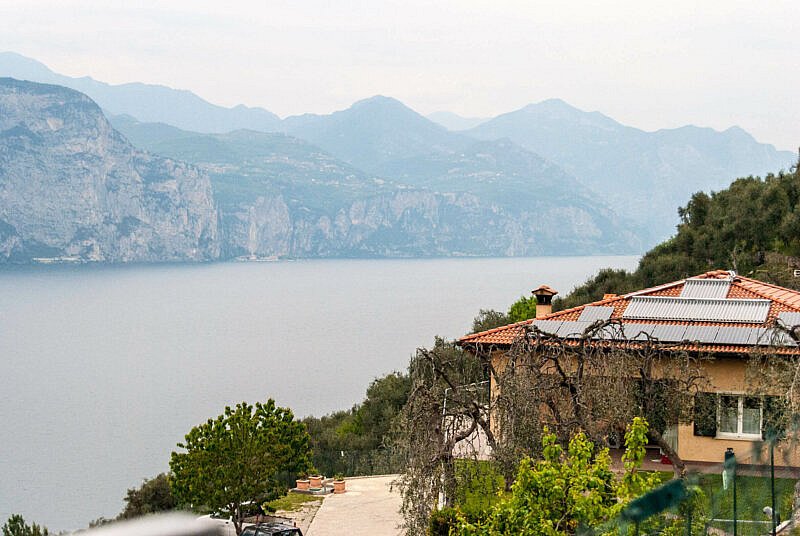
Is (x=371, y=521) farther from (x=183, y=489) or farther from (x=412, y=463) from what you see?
(x=412, y=463)

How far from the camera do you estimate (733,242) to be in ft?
182

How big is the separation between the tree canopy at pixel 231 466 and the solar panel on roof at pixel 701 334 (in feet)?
34.3

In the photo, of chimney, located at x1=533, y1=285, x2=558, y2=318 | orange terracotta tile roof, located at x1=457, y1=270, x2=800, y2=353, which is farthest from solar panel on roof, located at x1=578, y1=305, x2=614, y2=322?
chimney, located at x1=533, y1=285, x2=558, y2=318

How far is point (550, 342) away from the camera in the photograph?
67.6 feet

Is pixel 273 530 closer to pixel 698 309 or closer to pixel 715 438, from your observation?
pixel 715 438

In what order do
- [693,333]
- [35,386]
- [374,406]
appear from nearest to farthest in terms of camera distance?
1. [693,333]
2. [374,406]
3. [35,386]

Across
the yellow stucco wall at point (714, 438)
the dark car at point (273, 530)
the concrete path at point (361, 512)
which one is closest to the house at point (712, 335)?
the yellow stucco wall at point (714, 438)

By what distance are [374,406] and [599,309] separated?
22.2 m

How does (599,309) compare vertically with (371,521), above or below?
above

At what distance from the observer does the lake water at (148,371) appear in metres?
65.4

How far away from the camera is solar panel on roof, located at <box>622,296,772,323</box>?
25.8 metres

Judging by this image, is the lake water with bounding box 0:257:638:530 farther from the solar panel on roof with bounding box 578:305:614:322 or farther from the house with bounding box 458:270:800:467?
the house with bounding box 458:270:800:467

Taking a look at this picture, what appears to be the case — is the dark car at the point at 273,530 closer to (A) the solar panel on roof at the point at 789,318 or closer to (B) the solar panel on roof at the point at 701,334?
(B) the solar panel on roof at the point at 701,334

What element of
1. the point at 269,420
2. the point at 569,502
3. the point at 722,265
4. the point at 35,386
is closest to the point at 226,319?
the point at 35,386
